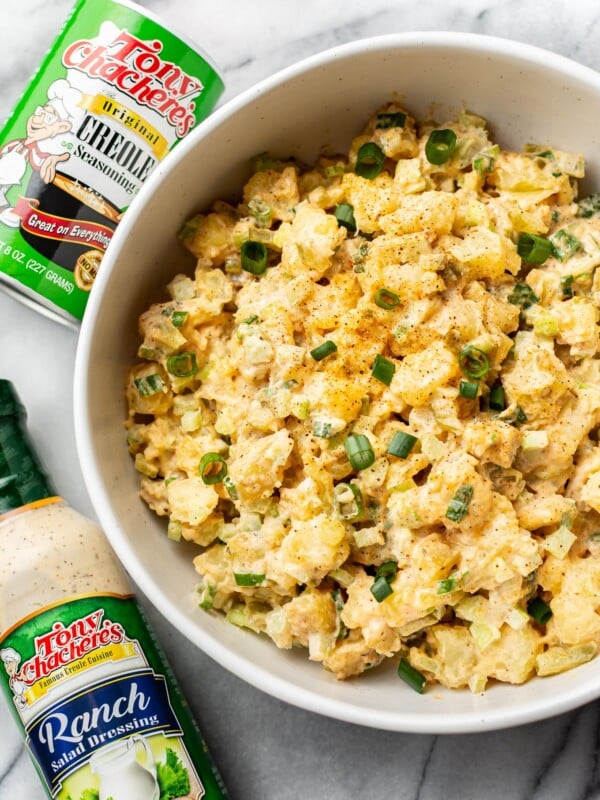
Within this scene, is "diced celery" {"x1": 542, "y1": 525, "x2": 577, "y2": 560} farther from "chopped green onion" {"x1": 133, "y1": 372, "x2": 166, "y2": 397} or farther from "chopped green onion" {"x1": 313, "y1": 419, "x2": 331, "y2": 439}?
"chopped green onion" {"x1": 133, "y1": 372, "x2": 166, "y2": 397}

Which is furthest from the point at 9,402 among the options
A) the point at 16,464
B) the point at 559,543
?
the point at 559,543

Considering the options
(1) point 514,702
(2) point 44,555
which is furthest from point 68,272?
(1) point 514,702

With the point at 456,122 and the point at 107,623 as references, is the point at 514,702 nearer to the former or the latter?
the point at 107,623

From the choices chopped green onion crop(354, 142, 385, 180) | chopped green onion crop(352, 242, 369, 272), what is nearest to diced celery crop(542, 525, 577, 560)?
chopped green onion crop(352, 242, 369, 272)

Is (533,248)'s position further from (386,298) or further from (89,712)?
(89,712)

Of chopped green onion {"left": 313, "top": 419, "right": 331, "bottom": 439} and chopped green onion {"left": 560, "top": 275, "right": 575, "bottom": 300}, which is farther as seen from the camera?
chopped green onion {"left": 560, "top": 275, "right": 575, "bottom": 300}

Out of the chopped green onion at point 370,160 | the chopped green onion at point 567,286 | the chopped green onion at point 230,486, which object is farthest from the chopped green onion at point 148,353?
the chopped green onion at point 567,286

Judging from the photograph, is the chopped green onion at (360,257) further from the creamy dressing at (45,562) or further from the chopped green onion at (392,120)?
the creamy dressing at (45,562)
